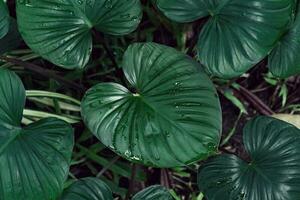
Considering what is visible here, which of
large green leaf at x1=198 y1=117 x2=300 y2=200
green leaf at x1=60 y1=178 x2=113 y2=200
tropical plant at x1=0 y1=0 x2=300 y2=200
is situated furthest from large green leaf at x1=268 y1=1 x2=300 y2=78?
green leaf at x1=60 y1=178 x2=113 y2=200

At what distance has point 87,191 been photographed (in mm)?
1147

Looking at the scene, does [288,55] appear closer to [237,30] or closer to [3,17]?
[237,30]

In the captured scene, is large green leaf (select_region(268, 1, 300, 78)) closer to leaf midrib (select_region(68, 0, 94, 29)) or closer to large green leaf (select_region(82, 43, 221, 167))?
large green leaf (select_region(82, 43, 221, 167))

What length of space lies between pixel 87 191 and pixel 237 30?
1.52 feet

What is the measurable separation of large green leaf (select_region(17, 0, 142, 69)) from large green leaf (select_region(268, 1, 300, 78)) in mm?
332

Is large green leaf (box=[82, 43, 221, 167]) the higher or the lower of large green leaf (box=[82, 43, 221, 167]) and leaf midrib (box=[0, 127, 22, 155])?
the higher

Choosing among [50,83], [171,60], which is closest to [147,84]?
[171,60]

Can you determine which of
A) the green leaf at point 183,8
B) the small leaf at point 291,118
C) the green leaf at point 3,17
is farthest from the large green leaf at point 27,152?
the small leaf at point 291,118

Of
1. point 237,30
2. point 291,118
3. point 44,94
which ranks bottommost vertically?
point 291,118

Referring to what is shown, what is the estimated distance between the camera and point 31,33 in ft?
3.67

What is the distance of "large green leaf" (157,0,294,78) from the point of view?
1.15 m

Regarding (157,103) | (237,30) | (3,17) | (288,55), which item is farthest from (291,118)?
(3,17)

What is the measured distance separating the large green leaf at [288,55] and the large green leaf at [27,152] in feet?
1.60

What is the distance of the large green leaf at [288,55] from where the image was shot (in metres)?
1.22
